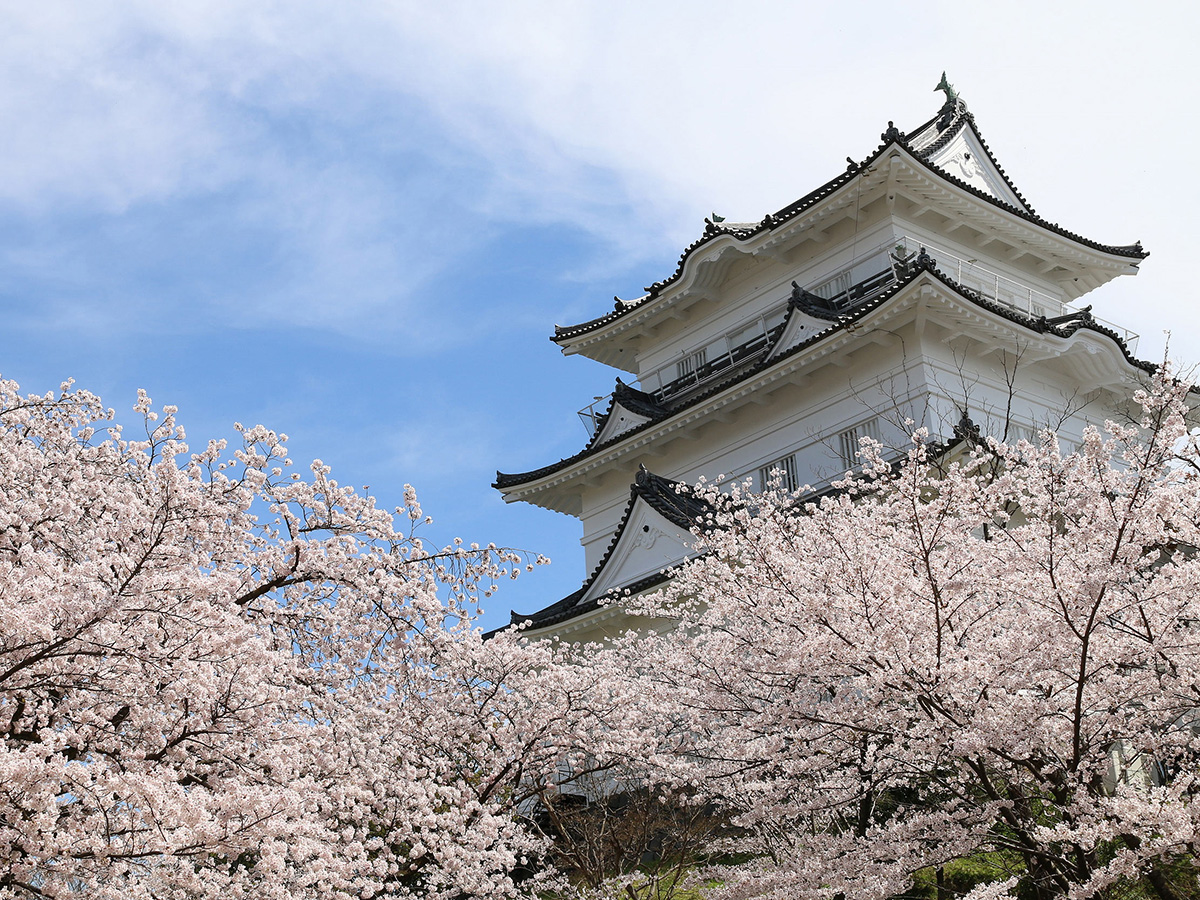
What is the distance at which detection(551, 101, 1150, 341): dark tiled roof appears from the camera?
19.6 m

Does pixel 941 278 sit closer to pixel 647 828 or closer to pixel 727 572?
pixel 727 572

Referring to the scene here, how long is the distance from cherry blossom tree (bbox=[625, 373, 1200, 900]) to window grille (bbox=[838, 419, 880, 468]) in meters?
8.55

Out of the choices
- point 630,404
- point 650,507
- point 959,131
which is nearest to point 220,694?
point 650,507

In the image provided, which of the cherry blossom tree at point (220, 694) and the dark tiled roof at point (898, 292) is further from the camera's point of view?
the dark tiled roof at point (898, 292)

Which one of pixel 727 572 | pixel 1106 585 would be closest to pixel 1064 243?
pixel 727 572

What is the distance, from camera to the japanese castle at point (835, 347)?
17828 mm

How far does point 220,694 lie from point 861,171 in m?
16.7

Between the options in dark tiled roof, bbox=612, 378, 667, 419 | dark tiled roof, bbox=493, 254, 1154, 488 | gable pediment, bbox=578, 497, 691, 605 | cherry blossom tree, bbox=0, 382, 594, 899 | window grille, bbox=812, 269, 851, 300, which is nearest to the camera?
cherry blossom tree, bbox=0, 382, 594, 899

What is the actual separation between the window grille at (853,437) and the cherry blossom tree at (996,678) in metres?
8.55

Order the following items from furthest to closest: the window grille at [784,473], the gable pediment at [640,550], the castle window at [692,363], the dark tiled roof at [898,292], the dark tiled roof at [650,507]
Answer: the castle window at [692,363] < the window grille at [784,473] < the gable pediment at [640,550] < the dark tiled roof at [650,507] < the dark tiled roof at [898,292]

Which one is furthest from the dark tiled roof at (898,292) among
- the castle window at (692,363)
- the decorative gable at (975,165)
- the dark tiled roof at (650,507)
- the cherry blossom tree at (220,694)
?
the cherry blossom tree at (220,694)

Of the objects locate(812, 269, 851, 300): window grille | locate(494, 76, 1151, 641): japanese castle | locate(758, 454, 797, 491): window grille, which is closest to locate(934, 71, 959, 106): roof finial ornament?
locate(494, 76, 1151, 641): japanese castle

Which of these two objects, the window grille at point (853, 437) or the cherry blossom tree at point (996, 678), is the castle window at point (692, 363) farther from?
the cherry blossom tree at point (996, 678)

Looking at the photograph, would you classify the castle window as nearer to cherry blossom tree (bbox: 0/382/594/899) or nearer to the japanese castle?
the japanese castle
